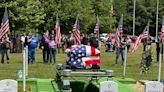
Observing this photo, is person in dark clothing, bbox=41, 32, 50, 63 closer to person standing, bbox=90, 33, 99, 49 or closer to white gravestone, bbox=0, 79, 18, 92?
person standing, bbox=90, 33, 99, 49

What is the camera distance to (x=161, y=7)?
109 meters

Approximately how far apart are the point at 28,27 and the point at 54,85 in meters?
38.1

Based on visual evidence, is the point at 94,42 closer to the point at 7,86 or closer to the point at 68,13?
the point at 7,86

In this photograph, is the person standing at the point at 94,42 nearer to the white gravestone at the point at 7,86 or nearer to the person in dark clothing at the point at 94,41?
the person in dark clothing at the point at 94,41

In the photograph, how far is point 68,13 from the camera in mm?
62438

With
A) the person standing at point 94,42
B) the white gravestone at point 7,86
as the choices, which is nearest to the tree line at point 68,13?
the person standing at point 94,42

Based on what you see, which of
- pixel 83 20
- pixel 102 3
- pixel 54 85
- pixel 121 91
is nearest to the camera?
pixel 121 91

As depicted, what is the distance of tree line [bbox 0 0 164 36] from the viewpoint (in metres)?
44.9

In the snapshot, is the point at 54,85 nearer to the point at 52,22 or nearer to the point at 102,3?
the point at 52,22

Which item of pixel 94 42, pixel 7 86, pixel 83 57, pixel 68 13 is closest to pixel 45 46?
pixel 94 42

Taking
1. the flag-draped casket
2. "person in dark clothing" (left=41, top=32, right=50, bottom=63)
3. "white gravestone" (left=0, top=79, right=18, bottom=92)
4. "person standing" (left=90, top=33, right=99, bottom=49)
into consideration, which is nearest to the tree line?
"person standing" (left=90, top=33, right=99, bottom=49)

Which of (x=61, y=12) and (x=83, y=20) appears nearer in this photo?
(x=61, y=12)

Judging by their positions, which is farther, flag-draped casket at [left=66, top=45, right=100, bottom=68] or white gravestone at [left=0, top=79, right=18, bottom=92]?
flag-draped casket at [left=66, top=45, right=100, bottom=68]

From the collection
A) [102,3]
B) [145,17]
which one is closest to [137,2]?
[145,17]
